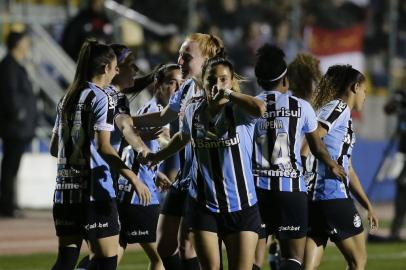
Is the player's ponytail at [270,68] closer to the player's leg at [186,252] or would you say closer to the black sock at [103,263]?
the player's leg at [186,252]

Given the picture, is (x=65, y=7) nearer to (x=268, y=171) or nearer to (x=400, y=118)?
(x=400, y=118)

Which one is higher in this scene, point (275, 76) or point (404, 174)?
point (275, 76)

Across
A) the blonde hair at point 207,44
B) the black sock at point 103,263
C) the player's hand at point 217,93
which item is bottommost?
the black sock at point 103,263

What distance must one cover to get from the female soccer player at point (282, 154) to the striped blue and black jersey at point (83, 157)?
1275 mm

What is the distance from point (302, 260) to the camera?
892 centimetres

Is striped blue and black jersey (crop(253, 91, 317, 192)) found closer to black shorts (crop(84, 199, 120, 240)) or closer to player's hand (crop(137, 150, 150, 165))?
player's hand (crop(137, 150, 150, 165))

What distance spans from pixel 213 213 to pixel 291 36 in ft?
40.4

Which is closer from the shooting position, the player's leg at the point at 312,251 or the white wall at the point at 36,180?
the player's leg at the point at 312,251

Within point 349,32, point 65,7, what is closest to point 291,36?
point 349,32

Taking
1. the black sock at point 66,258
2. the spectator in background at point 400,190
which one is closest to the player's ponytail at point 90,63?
the black sock at point 66,258

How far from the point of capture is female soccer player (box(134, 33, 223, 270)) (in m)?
8.70

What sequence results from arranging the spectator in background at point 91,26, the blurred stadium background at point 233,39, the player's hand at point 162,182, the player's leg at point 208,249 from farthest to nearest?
the blurred stadium background at point 233,39 < the spectator in background at point 91,26 < the player's hand at point 162,182 < the player's leg at point 208,249

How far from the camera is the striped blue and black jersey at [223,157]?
7.78 meters

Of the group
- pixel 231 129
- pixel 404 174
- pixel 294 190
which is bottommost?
pixel 404 174
